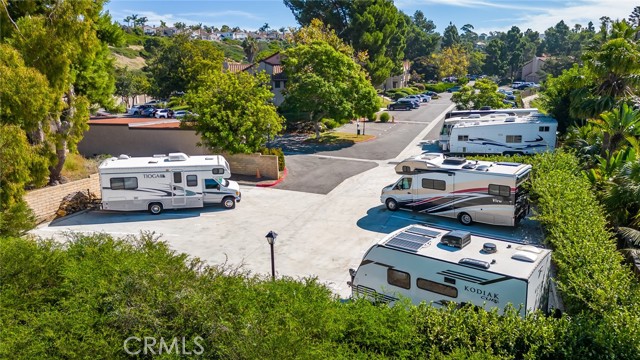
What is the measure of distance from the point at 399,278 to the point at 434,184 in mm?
8883

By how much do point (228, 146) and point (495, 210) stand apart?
14.7 meters

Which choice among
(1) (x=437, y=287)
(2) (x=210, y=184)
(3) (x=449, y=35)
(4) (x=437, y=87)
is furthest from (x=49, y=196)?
(3) (x=449, y=35)

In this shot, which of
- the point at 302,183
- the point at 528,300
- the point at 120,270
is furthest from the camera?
the point at 302,183

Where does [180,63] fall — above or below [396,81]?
above

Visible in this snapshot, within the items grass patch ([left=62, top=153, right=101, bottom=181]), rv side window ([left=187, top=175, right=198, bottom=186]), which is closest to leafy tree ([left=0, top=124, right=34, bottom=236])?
rv side window ([left=187, top=175, right=198, bottom=186])

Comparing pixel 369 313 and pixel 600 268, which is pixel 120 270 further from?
pixel 600 268

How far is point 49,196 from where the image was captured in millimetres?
20969

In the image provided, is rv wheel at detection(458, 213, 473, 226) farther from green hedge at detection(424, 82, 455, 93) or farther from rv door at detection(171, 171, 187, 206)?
green hedge at detection(424, 82, 455, 93)

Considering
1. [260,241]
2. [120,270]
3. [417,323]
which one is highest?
[120,270]

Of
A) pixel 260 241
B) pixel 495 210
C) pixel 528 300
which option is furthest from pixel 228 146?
pixel 528 300

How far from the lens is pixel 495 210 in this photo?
18.4 meters

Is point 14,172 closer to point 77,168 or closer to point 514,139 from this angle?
point 77,168

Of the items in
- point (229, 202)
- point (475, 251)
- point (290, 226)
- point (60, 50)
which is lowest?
point (290, 226)

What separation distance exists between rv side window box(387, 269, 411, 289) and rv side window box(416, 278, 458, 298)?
267 mm
